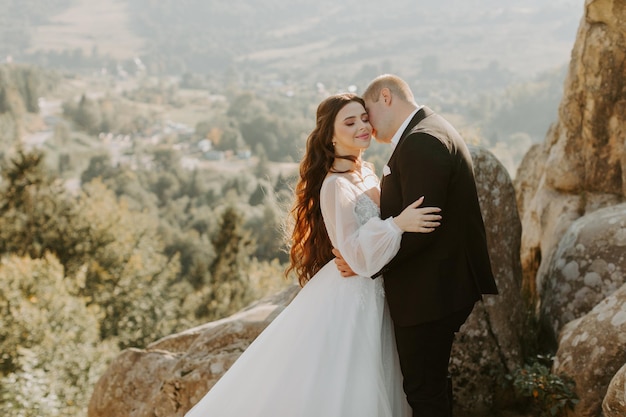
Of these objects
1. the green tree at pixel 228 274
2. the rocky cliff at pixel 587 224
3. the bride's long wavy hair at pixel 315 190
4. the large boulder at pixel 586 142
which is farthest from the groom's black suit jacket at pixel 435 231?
the green tree at pixel 228 274

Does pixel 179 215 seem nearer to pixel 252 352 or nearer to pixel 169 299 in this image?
pixel 169 299

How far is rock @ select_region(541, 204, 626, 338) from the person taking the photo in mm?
7125

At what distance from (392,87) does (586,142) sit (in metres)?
5.27

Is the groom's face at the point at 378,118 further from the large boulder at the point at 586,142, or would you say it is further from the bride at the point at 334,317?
the large boulder at the point at 586,142

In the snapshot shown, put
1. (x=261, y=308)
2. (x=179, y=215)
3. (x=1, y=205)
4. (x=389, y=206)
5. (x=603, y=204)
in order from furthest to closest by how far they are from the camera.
→ (x=179, y=215), (x=1, y=205), (x=603, y=204), (x=261, y=308), (x=389, y=206)

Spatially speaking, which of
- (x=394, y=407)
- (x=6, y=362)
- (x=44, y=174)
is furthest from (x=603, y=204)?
(x=44, y=174)

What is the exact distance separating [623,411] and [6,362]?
20037 mm

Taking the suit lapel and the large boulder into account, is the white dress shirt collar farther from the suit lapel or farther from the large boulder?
the large boulder

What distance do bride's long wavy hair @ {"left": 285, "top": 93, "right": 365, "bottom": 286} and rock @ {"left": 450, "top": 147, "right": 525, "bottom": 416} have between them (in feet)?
6.48

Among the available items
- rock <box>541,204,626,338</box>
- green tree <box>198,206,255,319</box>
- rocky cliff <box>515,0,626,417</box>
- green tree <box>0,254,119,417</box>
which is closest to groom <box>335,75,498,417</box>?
rocky cliff <box>515,0,626,417</box>

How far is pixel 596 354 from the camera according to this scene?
590 centimetres

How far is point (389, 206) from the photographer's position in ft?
16.8

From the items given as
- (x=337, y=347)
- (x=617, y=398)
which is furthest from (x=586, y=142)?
(x=337, y=347)

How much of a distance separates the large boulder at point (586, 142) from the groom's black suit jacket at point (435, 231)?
134 inches
